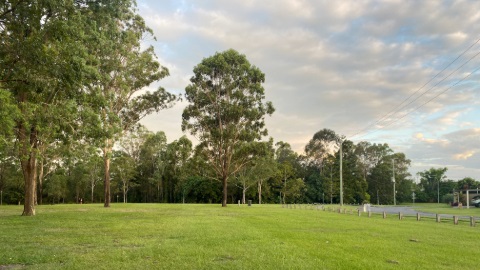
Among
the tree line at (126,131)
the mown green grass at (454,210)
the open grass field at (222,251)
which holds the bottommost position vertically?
the mown green grass at (454,210)

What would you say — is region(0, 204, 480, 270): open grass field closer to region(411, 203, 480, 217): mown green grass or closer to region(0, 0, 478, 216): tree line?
region(0, 0, 478, 216): tree line

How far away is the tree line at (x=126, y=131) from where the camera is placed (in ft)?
46.8

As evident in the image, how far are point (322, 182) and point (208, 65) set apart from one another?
57589 millimetres

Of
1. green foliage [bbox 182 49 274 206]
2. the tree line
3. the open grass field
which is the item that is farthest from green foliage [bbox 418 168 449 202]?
the open grass field

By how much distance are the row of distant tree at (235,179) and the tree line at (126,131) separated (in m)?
0.32

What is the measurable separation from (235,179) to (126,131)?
134ft

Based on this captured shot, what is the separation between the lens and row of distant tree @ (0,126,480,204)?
78.6 meters

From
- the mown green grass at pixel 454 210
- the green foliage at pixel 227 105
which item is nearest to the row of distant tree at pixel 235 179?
the green foliage at pixel 227 105

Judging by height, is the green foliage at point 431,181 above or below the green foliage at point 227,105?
below

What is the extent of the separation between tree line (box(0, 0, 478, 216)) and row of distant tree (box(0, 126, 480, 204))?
0.32 meters

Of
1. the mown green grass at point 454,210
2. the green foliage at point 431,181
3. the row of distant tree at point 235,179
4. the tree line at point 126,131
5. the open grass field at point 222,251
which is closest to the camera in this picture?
the open grass field at point 222,251

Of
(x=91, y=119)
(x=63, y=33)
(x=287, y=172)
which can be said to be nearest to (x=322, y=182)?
(x=287, y=172)

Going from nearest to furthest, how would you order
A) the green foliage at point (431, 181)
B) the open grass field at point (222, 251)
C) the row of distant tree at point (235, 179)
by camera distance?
the open grass field at point (222, 251) → the row of distant tree at point (235, 179) → the green foliage at point (431, 181)

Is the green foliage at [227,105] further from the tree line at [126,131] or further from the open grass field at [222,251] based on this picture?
the open grass field at [222,251]
